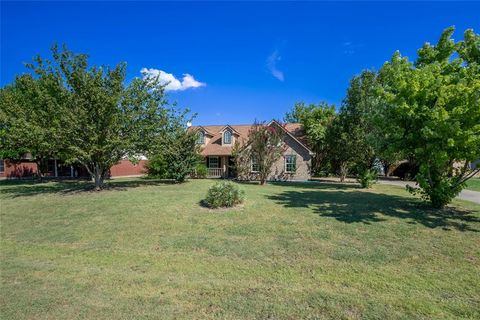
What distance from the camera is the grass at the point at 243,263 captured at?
4750 mm

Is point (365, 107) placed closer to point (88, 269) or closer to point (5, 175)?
point (88, 269)

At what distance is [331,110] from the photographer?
126ft

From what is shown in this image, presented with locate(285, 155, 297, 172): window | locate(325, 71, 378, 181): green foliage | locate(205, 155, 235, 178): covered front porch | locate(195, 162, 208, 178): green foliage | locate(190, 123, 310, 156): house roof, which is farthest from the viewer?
locate(205, 155, 235, 178): covered front porch

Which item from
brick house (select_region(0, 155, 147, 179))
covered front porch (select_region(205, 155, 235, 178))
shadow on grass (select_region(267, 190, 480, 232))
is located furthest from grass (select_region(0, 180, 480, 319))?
brick house (select_region(0, 155, 147, 179))

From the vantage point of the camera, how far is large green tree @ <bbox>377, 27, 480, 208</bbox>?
969 cm

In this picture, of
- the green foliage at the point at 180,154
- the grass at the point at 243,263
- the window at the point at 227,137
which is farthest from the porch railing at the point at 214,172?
the grass at the point at 243,263

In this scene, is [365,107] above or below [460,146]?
above

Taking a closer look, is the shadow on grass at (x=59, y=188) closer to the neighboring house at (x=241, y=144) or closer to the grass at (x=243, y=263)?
the grass at (x=243, y=263)

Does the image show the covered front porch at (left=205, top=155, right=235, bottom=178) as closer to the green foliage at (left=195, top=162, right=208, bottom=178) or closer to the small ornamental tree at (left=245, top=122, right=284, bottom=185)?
the green foliage at (left=195, top=162, right=208, bottom=178)

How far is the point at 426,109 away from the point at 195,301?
1005 cm

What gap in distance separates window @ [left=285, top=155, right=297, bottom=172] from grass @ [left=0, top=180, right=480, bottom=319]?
15.4m

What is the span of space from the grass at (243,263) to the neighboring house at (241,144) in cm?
1477

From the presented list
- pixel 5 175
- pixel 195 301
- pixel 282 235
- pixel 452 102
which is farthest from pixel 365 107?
pixel 5 175

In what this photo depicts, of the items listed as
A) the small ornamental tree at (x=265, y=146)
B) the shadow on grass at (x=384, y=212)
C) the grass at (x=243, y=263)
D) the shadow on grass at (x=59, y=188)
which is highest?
the small ornamental tree at (x=265, y=146)
